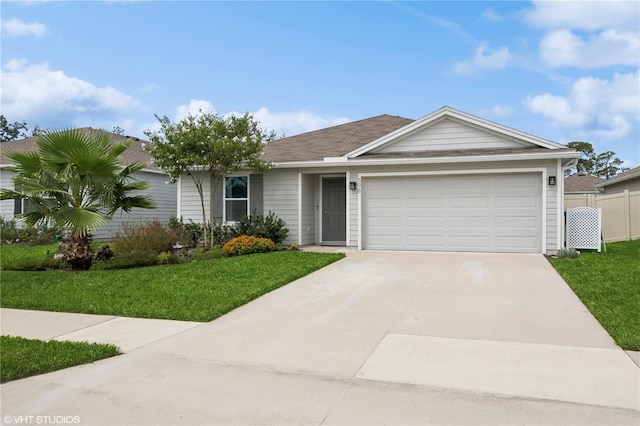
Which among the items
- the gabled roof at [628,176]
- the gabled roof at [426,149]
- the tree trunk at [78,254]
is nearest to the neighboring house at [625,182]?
the gabled roof at [628,176]

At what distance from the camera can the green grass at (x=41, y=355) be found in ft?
14.1

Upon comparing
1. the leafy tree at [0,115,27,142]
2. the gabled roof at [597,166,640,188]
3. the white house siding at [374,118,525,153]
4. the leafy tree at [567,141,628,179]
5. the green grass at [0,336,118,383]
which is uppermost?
the leafy tree at [0,115,27,142]

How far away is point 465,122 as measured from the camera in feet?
42.3

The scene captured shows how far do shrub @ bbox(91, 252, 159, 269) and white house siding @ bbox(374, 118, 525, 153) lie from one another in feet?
23.3

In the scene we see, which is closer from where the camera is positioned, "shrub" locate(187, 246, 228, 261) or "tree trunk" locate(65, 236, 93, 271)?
"tree trunk" locate(65, 236, 93, 271)

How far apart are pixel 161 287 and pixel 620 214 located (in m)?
16.8

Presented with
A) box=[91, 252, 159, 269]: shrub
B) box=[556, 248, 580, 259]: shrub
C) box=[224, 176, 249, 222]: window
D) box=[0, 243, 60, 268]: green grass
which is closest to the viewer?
box=[91, 252, 159, 269]: shrub

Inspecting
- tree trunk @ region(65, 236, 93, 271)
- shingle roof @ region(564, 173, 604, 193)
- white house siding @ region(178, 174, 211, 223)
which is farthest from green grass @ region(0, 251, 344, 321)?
shingle roof @ region(564, 173, 604, 193)

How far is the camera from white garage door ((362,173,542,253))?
1213cm

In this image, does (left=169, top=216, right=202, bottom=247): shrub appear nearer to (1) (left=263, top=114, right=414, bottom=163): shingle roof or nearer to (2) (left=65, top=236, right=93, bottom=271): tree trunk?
(1) (left=263, top=114, right=414, bottom=163): shingle roof

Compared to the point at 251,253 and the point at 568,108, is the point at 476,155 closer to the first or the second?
the point at 251,253

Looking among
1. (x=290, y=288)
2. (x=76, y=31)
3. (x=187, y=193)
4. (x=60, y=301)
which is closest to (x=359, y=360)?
(x=290, y=288)

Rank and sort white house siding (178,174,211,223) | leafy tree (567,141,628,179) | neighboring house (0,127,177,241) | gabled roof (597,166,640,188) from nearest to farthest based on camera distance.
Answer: white house siding (178,174,211,223)
neighboring house (0,127,177,241)
gabled roof (597,166,640,188)
leafy tree (567,141,628,179)

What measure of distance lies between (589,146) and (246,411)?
184 ft
